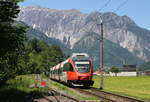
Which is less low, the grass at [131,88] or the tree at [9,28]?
the tree at [9,28]

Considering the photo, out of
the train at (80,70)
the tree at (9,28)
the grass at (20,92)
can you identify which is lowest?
the grass at (20,92)

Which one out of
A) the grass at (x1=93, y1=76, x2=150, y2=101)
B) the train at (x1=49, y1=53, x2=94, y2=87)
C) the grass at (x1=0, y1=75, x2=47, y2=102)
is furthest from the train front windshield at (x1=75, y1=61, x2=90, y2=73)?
the grass at (x1=0, y1=75, x2=47, y2=102)

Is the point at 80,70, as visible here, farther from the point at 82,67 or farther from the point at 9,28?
the point at 9,28

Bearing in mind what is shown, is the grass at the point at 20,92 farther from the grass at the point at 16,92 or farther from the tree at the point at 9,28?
the tree at the point at 9,28

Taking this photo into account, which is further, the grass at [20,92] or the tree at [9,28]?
the grass at [20,92]

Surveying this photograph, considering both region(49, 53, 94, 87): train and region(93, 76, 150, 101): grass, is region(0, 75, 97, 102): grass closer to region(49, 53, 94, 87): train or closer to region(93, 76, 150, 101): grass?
region(49, 53, 94, 87): train

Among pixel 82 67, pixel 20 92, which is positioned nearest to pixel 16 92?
pixel 20 92

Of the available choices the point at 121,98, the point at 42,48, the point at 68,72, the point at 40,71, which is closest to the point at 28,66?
the point at 40,71

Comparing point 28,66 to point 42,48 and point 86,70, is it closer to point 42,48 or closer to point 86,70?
point 42,48

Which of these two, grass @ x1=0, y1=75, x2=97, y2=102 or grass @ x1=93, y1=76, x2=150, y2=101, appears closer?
grass @ x1=0, y1=75, x2=97, y2=102

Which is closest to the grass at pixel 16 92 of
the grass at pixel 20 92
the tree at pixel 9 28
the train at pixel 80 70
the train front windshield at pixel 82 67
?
the grass at pixel 20 92

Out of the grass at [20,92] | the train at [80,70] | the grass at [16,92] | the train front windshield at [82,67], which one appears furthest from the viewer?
the train front windshield at [82,67]

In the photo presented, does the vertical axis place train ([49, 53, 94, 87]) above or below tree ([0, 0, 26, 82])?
below

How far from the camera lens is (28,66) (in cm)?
10356
